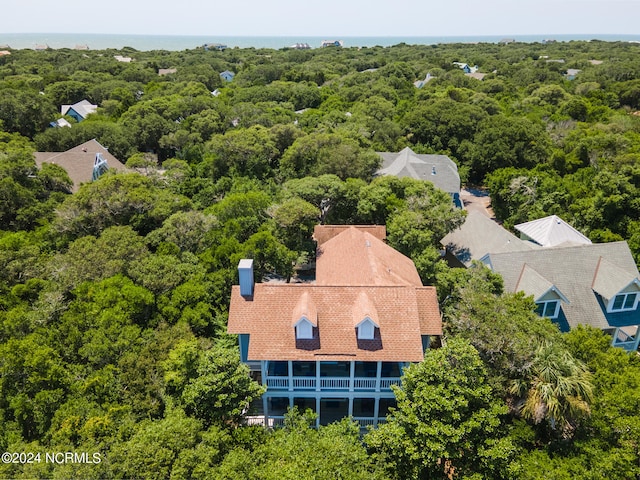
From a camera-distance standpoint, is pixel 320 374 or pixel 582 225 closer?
pixel 320 374

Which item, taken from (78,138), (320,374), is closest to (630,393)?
(320,374)

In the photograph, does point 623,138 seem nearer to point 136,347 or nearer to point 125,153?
point 136,347

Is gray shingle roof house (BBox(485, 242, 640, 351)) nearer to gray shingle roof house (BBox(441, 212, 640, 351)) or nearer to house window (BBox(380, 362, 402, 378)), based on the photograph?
gray shingle roof house (BBox(441, 212, 640, 351))

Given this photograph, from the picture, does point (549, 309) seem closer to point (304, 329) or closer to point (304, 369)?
point (304, 369)

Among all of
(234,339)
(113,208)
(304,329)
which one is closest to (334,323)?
(304,329)

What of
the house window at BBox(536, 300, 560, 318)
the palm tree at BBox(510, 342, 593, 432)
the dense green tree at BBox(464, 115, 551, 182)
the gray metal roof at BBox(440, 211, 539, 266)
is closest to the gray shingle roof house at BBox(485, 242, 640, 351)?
the house window at BBox(536, 300, 560, 318)

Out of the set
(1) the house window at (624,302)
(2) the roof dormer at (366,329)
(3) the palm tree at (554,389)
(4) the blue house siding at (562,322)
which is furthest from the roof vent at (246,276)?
(1) the house window at (624,302)

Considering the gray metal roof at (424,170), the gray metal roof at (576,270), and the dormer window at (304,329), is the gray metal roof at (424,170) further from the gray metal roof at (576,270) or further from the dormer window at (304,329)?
the dormer window at (304,329)

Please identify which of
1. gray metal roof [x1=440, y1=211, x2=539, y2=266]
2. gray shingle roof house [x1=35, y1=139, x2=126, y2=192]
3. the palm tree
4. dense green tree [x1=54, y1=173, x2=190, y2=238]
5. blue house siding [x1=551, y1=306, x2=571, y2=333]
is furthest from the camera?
gray shingle roof house [x1=35, y1=139, x2=126, y2=192]
